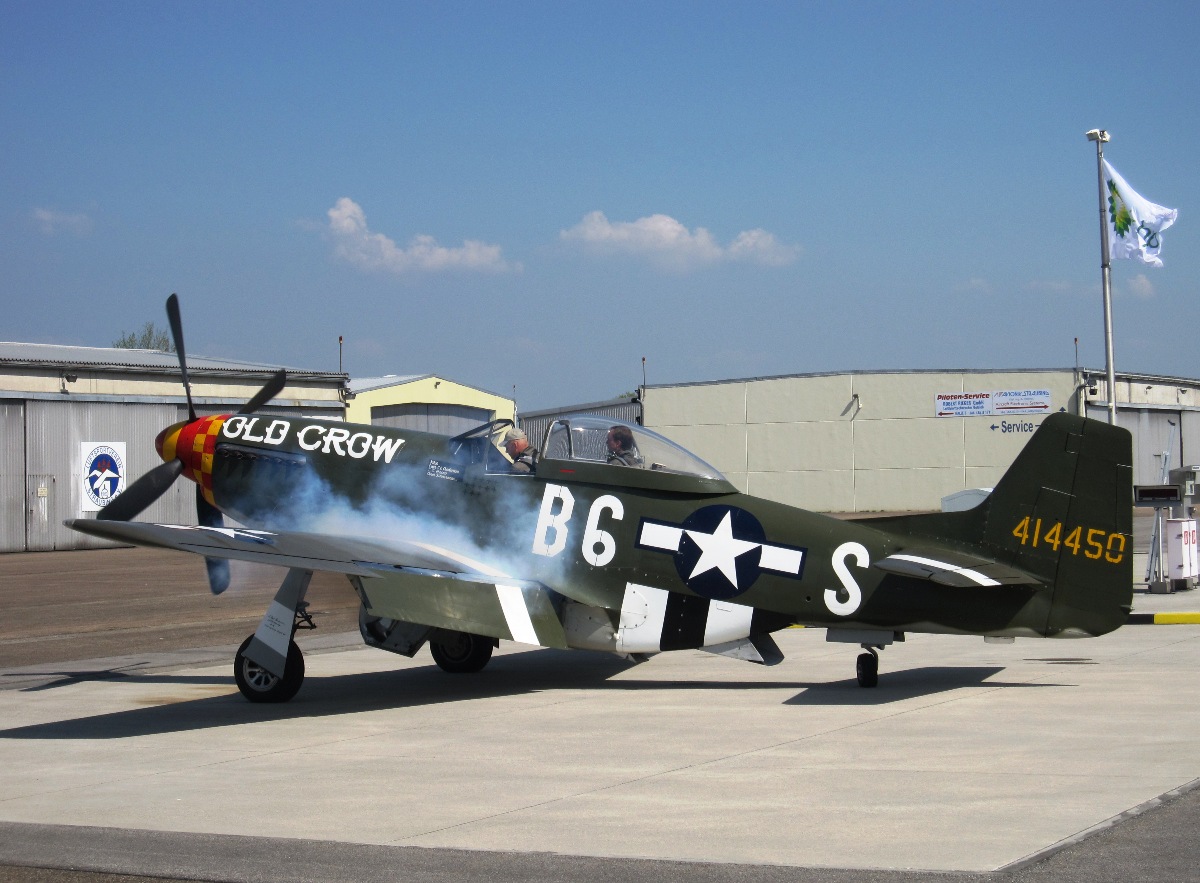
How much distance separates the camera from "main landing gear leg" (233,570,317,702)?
11.1 meters

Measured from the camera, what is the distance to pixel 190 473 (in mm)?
13180

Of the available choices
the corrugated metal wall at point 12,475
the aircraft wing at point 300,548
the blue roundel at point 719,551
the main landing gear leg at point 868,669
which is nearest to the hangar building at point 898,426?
the corrugated metal wall at point 12,475

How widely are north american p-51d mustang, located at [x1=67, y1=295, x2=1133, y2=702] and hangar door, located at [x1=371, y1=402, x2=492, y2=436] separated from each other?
39203 millimetres

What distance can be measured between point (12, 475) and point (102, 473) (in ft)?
8.97

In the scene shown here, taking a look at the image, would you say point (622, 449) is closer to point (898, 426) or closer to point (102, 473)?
point (102, 473)

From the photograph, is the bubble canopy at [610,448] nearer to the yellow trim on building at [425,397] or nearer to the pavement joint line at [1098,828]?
the pavement joint line at [1098,828]

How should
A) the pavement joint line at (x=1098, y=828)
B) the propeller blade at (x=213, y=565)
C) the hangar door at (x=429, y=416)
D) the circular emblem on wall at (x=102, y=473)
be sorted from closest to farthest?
the pavement joint line at (x=1098, y=828), the propeller blade at (x=213, y=565), the circular emblem on wall at (x=102, y=473), the hangar door at (x=429, y=416)

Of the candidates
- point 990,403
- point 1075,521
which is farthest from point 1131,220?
point 990,403

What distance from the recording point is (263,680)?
11258mm

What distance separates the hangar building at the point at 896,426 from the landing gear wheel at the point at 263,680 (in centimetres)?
4431

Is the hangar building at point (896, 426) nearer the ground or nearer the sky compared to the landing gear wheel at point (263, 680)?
nearer the sky

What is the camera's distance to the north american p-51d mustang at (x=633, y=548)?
10250 millimetres

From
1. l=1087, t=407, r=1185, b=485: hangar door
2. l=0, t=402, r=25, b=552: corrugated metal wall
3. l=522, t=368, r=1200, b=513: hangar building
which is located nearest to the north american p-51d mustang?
l=0, t=402, r=25, b=552: corrugated metal wall

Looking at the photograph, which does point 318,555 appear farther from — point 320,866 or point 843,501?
point 843,501
